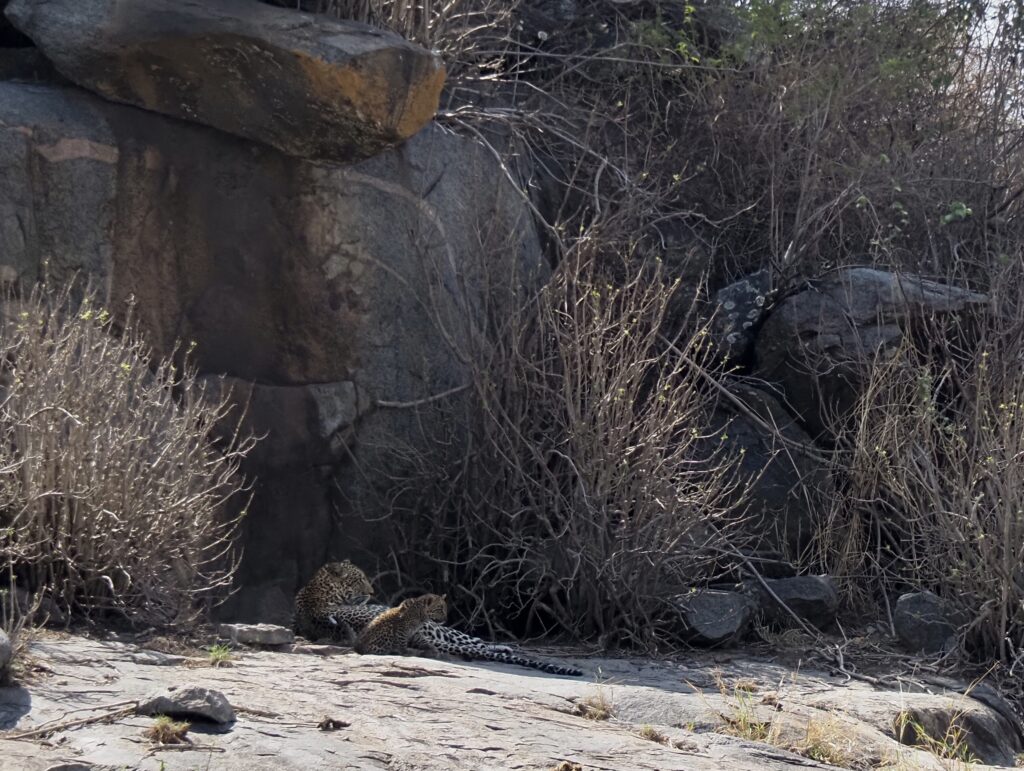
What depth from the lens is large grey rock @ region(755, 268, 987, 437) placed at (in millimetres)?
11141

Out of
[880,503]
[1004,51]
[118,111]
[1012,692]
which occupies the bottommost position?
[1012,692]

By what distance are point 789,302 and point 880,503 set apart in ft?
5.80

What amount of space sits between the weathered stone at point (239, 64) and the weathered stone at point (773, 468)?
337 cm

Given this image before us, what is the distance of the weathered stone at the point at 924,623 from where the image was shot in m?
9.49

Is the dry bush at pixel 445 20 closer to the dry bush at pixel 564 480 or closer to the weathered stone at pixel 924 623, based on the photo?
the dry bush at pixel 564 480

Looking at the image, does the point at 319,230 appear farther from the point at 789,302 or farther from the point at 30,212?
the point at 789,302

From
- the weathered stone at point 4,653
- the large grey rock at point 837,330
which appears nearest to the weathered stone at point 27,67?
the weathered stone at point 4,653

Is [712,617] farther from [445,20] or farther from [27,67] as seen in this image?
[27,67]

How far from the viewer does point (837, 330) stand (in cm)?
1131

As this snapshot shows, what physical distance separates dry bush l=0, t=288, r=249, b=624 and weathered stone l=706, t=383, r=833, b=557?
4.52 meters

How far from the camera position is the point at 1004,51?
13242 mm

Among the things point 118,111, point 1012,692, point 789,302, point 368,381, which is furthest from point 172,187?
point 1012,692

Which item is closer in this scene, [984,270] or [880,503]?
[880,503]

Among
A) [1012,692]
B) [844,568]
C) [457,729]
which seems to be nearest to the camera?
[457,729]
